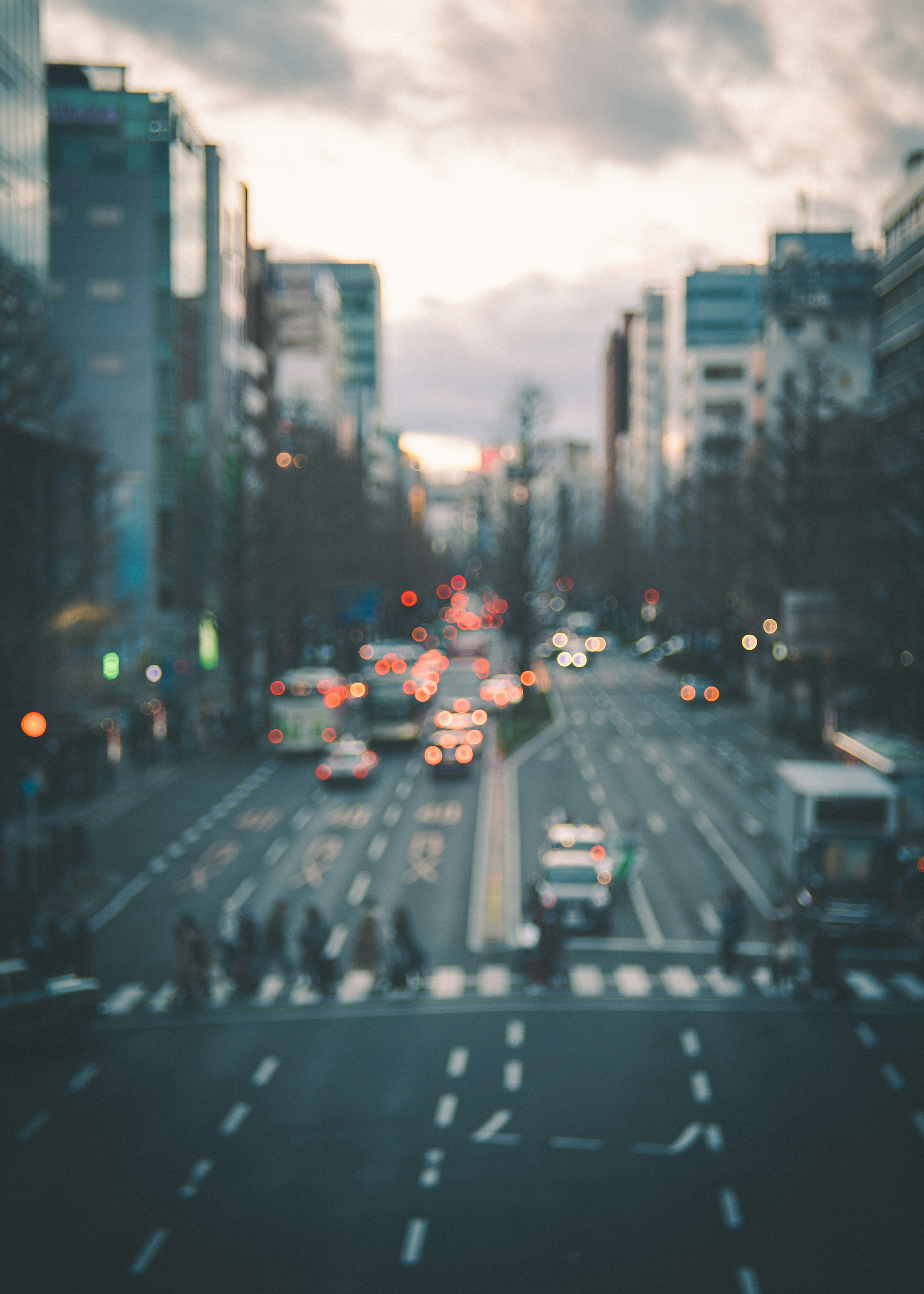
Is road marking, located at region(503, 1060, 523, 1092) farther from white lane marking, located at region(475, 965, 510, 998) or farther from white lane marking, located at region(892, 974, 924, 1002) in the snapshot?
white lane marking, located at region(892, 974, 924, 1002)

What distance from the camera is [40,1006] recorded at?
61.6 ft

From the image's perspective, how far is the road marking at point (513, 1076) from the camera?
57.8 feet

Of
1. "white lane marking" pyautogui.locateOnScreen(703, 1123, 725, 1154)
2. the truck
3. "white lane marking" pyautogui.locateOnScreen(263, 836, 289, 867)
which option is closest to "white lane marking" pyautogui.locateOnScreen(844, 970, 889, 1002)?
the truck

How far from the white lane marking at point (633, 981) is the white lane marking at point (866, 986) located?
4.01m

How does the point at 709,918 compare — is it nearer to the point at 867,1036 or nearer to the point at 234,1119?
the point at 867,1036

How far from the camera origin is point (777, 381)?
8825 centimetres

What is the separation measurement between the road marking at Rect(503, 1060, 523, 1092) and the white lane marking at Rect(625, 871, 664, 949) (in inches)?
322

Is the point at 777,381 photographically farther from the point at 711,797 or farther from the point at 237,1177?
the point at 237,1177

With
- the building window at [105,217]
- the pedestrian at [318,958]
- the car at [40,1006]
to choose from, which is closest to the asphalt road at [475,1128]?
the pedestrian at [318,958]

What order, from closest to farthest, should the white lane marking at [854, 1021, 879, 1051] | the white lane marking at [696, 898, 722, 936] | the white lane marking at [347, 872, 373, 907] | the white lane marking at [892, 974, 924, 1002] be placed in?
the white lane marking at [854, 1021, 879, 1051] → the white lane marking at [892, 974, 924, 1002] → the white lane marking at [696, 898, 722, 936] → the white lane marking at [347, 872, 373, 907]

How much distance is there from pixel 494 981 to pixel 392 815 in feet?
53.1

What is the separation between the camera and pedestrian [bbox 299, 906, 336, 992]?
904 inches

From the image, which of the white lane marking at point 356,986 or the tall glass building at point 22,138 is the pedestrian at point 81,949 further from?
the tall glass building at point 22,138

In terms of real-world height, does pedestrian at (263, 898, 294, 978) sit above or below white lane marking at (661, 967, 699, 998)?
above
